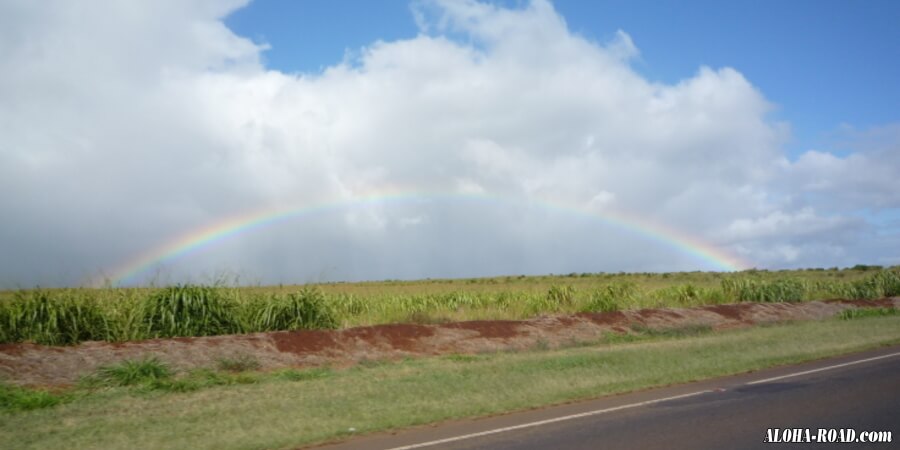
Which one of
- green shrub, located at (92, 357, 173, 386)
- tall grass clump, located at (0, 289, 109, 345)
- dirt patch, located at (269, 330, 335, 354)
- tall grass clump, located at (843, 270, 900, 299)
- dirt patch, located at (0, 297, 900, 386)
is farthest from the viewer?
tall grass clump, located at (843, 270, 900, 299)

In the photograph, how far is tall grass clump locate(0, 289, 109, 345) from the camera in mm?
16172

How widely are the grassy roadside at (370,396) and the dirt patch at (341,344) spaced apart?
4.48ft

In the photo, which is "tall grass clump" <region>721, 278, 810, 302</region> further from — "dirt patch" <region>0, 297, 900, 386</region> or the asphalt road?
the asphalt road

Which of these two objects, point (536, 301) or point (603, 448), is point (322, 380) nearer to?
point (603, 448)

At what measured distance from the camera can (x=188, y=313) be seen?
18406 mm

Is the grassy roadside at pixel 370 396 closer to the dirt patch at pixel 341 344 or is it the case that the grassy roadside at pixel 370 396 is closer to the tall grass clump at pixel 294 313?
the dirt patch at pixel 341 344

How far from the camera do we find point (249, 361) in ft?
52.8

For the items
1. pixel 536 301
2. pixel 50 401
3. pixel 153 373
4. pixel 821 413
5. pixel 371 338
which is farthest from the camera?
pixel 536 301

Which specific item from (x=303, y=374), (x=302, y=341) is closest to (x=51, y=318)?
(x=302, y=341)

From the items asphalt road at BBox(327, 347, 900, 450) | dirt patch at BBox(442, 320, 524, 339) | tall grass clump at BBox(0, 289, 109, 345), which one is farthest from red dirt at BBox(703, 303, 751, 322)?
tall grass clump at BBox(0, 289, 109, 345)

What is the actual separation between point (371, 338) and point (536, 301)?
11.0 meters

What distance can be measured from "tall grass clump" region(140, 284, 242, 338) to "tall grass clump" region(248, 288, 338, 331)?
2.40 feet

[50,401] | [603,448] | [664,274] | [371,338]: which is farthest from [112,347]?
[664,274]

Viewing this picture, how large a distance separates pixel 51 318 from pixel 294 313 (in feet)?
19.9
